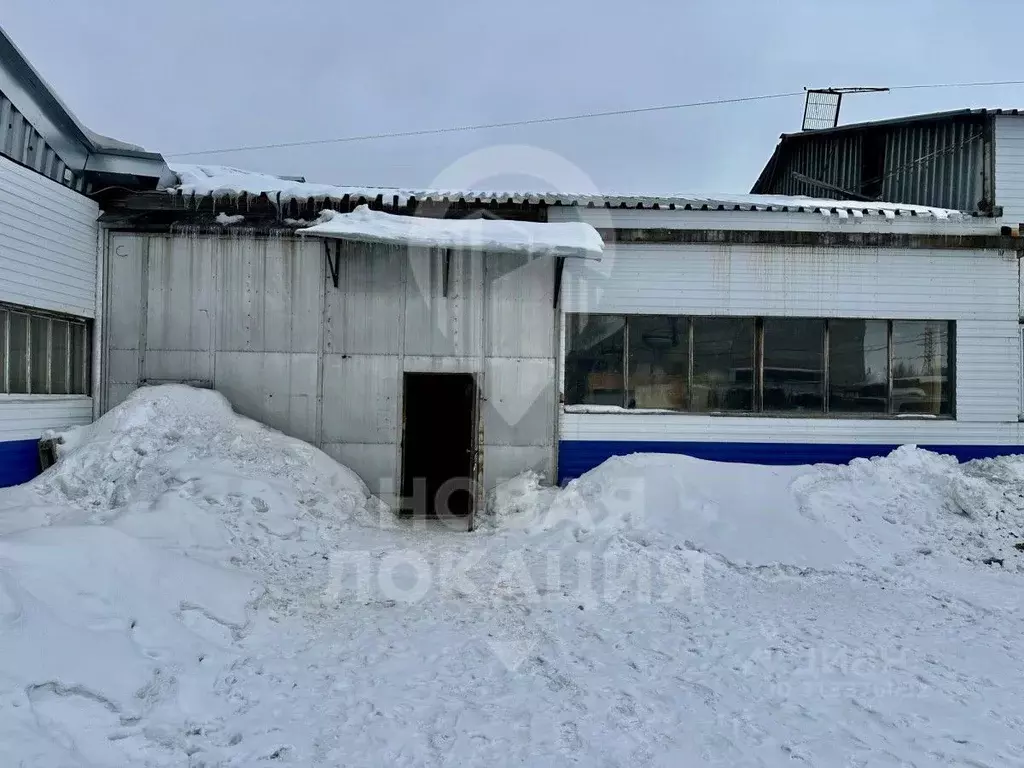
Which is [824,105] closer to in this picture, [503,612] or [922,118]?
[922,118]

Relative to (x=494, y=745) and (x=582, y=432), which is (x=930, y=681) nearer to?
(x=494, y=745)

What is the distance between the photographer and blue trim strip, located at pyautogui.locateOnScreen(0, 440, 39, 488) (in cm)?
709

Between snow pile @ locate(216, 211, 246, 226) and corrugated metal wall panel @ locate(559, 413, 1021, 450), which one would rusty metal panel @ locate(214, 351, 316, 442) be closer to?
snow pile @ locate(216, 211, 246, 226)

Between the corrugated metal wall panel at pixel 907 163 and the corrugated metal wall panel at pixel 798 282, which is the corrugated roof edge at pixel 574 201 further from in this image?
the corrugated metal wall panel at pixel 907 163

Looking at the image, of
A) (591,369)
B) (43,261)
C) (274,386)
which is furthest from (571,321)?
(43,261)

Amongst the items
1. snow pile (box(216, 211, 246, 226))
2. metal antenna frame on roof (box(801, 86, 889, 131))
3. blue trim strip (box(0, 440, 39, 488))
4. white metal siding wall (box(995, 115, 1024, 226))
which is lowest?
blue trim strip (box(0, 440, 39, 488))

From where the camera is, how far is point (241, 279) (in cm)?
886

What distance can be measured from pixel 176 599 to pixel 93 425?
4.59 m

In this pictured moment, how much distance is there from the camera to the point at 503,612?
536 cm

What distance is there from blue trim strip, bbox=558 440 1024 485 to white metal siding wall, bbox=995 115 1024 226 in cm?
357

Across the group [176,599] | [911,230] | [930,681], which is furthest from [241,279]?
[911,230]

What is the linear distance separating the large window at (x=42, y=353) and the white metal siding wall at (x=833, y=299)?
280 inches

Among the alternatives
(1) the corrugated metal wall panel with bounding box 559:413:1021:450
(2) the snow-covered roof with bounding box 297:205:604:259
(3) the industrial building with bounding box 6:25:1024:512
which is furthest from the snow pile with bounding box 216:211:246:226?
(1) the corrugated metal wall panel with bounding box 559:413:1021:450

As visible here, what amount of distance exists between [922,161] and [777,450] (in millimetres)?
6131
